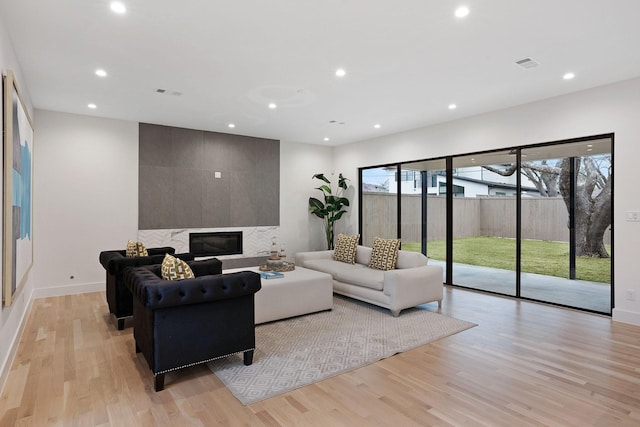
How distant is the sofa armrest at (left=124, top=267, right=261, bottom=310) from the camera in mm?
2580

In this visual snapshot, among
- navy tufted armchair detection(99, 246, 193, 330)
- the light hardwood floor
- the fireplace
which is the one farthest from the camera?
the fireplace

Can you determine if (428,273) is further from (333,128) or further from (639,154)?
(333,128)

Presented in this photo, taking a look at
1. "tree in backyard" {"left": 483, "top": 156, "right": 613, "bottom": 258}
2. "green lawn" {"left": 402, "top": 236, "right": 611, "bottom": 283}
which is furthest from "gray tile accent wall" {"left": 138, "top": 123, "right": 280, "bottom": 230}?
"tree in backyard" {"left": 483, "top": 156, "right": 613, "bottom": 258}

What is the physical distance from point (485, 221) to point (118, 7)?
18.5ft

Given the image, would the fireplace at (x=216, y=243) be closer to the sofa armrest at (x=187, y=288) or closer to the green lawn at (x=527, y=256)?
the green lawn at (x=527, y=256)

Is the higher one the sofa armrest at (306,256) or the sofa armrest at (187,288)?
the sofa armrest at (187,288)

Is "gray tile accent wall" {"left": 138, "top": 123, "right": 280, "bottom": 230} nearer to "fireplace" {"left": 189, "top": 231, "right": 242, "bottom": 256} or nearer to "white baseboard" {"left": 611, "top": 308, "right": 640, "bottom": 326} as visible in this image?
"fireplace" {"left": 189, "top": 231, "right": 242, "bottom": 256}

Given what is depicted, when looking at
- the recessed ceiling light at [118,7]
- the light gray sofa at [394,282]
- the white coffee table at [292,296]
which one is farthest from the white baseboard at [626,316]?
the recessed ceiling light at [118,7]

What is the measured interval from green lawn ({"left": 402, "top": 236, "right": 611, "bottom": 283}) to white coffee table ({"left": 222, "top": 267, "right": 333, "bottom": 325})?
2.80 meters

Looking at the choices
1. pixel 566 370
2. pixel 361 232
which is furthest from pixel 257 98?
pixel 566 370

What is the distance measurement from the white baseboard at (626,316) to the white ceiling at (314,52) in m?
2.74

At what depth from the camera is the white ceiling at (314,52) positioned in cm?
287

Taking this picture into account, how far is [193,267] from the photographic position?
383 centimetres

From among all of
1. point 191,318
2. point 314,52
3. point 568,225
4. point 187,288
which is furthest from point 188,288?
point 568,225
